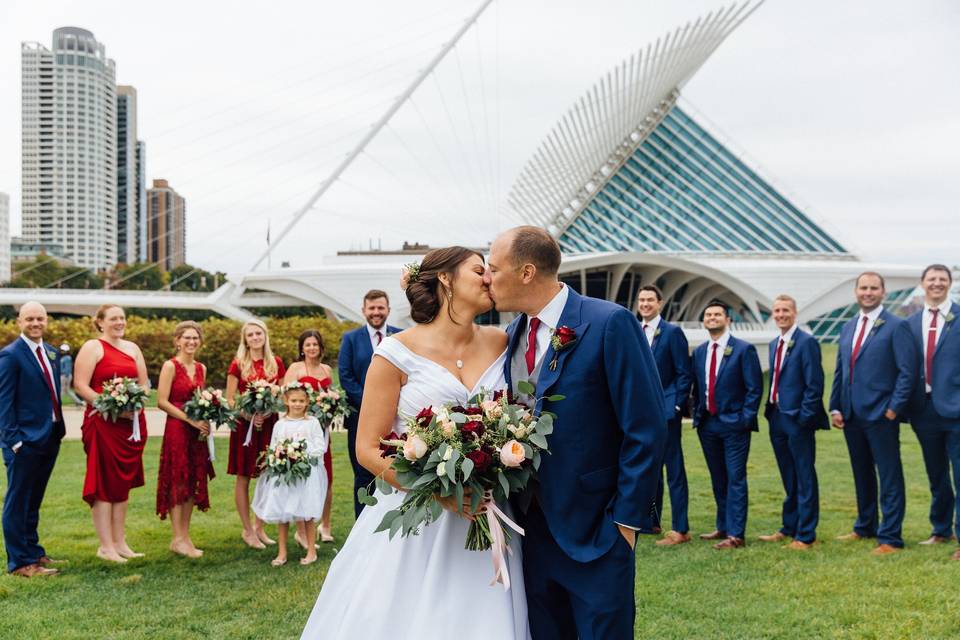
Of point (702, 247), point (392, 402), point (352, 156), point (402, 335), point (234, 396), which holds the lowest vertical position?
point (234, 396)

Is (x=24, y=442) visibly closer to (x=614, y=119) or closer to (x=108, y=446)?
(x=108, y=446)

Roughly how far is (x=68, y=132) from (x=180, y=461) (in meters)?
64.8

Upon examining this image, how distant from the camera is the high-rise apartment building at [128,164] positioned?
82.4 metres

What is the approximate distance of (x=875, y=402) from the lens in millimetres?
6535

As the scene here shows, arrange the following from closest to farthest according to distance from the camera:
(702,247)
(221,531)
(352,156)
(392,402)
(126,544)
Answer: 1. (392,402)
2. (126,544)
3. (221,531)
4. (352,156)
5. (702,247)

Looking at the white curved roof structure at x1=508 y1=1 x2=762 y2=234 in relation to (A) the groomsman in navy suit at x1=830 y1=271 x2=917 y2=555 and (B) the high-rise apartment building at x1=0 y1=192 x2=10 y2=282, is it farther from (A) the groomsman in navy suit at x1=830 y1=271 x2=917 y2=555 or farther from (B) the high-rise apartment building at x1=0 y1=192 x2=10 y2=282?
(B) the high-rise apartment building at x1=0 y1=192 x2=10 y2=282

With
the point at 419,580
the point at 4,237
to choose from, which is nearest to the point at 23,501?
the point at 419,580

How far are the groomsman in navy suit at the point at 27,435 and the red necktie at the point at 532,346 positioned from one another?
472 cm

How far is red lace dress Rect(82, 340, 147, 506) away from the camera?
6547 millimetres

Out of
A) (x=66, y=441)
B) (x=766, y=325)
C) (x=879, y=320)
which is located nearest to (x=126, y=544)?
(x=879, y=320)

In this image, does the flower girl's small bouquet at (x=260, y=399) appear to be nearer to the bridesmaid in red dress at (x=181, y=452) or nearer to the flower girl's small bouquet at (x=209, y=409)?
the flower girl's small bouquet at (x=209, y=409)

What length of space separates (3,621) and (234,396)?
2.57m

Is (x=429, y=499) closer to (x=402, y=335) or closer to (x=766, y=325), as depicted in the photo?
(x=402, y=335)

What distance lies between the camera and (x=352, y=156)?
3306 centimetres
